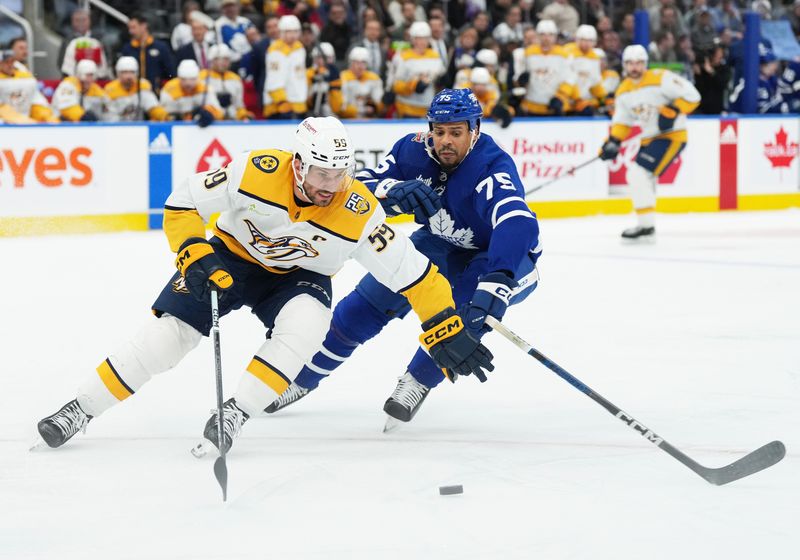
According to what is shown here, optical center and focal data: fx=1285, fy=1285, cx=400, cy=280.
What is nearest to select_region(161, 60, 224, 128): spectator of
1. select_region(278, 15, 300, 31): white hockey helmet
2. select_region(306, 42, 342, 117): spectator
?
select_region(278, 15, 300, 31): white hockey helmet

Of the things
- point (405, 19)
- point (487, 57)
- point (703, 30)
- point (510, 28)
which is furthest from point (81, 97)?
point (703, 30)

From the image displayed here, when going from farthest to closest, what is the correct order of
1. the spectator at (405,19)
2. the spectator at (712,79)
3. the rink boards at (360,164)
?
the spectator at (712,79)
the spectator at (405,19)
the rink boards at (360,164)

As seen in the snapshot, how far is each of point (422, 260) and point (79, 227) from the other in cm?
652

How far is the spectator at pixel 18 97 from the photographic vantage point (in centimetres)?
1007

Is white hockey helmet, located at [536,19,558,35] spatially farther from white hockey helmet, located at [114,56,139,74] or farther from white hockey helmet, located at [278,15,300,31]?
white hockey helmet, located at [114,56,139,74]

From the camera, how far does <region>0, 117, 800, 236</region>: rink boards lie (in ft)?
31.6

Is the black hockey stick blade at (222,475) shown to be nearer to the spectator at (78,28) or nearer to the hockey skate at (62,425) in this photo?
the hockey skate at (62,425)

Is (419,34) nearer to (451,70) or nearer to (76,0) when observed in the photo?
(451,70)

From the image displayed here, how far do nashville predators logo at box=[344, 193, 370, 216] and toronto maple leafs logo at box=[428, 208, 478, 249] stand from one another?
1.99ft

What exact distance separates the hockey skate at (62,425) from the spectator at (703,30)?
10738 millimetres

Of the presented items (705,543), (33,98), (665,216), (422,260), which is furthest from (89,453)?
(665,216)

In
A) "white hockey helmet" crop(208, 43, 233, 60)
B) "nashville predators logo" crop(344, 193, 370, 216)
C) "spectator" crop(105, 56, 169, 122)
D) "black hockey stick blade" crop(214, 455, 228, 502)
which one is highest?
"white hockey helmet" crop(208, 43, 233, 60)

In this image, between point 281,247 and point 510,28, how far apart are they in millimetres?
9454

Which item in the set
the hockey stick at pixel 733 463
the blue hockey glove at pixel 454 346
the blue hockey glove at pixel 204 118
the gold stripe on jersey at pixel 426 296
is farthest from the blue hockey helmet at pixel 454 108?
the blue hockey glove at pixel 204 118
